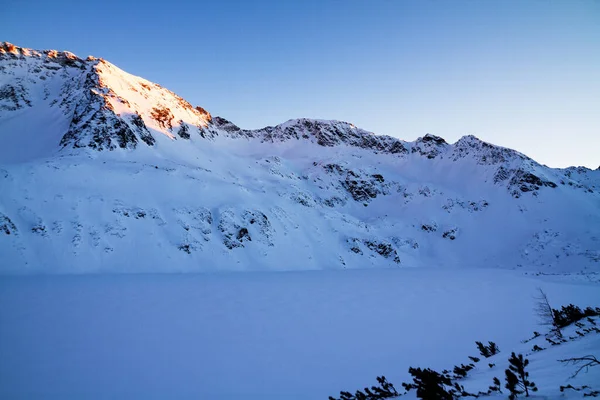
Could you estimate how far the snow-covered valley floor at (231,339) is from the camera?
662 cm

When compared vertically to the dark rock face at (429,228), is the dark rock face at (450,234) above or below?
below

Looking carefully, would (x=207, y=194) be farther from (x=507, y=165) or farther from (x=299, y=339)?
(x=507, y=165)

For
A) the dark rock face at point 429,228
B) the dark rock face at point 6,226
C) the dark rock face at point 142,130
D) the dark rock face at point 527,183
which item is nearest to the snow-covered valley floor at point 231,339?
the dark rock face at point 6,226

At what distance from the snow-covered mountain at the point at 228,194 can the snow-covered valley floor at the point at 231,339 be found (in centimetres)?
1003

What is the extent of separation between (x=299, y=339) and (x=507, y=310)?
12.5m

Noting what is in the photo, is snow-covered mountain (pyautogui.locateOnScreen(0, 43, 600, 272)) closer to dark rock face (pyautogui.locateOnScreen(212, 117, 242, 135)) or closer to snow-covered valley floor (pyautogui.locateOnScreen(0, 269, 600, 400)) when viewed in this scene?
dark rock face (pyautogui.locateOnScreen(212, 117, 242, 135))

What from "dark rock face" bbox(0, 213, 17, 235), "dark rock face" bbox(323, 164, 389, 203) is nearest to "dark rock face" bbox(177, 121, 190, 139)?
Result: "dark rock face" bbox(323, 164, 389, 203)

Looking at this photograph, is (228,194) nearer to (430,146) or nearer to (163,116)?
(163,116)

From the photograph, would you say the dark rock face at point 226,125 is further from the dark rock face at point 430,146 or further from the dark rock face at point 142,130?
Result: the dark rock face at point 430,146

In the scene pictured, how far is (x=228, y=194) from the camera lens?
1601 inches

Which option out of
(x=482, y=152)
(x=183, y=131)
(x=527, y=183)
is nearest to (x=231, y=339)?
(x=183, y=131)

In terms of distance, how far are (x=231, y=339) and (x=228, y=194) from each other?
3252cm

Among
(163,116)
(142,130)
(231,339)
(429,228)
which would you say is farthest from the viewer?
(163,116)

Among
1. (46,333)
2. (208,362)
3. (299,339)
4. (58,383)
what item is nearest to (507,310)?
(299,339)
